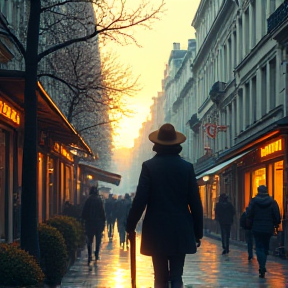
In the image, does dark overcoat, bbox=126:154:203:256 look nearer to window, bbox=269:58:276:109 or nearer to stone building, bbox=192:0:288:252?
A: stone building, bbox=192:0:288:252

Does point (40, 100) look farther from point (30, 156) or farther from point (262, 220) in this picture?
point (262, 220)

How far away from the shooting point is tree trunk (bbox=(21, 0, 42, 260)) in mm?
11883

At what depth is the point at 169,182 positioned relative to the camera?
780 cm

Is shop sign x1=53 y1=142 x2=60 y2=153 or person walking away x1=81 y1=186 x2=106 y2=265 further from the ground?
shop sign x1=53 y1=142 x2=60 y2=153

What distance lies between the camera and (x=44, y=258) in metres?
12.8

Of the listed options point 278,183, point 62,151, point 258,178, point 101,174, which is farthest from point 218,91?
point 278,183

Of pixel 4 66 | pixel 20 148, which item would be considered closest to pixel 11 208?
pixel 20 148

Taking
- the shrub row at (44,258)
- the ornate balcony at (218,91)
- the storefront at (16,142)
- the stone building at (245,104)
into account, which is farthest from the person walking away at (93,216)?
the ornate balcony at (218,91)

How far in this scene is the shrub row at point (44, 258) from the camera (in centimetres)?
923

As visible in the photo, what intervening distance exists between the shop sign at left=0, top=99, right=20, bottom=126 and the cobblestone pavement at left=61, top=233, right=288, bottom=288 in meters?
3.41

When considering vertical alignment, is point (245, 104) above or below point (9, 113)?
above

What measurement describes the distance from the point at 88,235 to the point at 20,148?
111 inches

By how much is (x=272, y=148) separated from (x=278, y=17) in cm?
424

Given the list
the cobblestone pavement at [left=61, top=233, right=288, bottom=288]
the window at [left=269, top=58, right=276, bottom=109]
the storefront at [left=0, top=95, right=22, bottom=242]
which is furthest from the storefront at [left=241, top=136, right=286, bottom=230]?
the storefront at [left=0, top=95, right=22, bottom=242]
